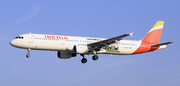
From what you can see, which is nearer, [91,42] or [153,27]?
[91,42]

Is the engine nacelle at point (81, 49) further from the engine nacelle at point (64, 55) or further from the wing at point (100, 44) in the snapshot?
the engine nacelle at point (64, 55)

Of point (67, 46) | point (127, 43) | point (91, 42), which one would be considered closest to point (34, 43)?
point (67, 46)

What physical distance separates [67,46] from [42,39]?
14.0ft

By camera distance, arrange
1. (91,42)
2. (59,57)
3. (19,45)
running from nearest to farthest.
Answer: (19,45) < (91,42) < (59,57)

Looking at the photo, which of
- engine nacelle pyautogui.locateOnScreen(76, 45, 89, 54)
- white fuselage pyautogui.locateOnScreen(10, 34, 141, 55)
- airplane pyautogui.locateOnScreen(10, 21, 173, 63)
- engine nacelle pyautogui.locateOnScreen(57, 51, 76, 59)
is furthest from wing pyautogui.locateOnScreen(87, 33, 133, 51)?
engine nacelle pyautogui.locateOnScreen(57, 51, 76, 59)

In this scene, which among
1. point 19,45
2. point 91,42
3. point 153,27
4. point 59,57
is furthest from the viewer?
point 153,27

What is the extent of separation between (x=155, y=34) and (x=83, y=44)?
1600 centimetres

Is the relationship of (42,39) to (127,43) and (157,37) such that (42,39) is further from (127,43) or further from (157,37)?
(157,37)

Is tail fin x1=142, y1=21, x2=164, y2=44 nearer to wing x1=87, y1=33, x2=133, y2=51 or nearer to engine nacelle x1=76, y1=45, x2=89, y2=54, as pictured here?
wing x1=87, y1=33, x2=133, y2=51

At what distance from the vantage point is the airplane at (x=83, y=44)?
167 ft

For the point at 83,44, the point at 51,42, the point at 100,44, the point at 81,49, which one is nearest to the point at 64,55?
the point at 83,44

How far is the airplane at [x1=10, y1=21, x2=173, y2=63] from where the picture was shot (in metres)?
50.8

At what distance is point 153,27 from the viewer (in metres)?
62.0

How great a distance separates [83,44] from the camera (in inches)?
2094
